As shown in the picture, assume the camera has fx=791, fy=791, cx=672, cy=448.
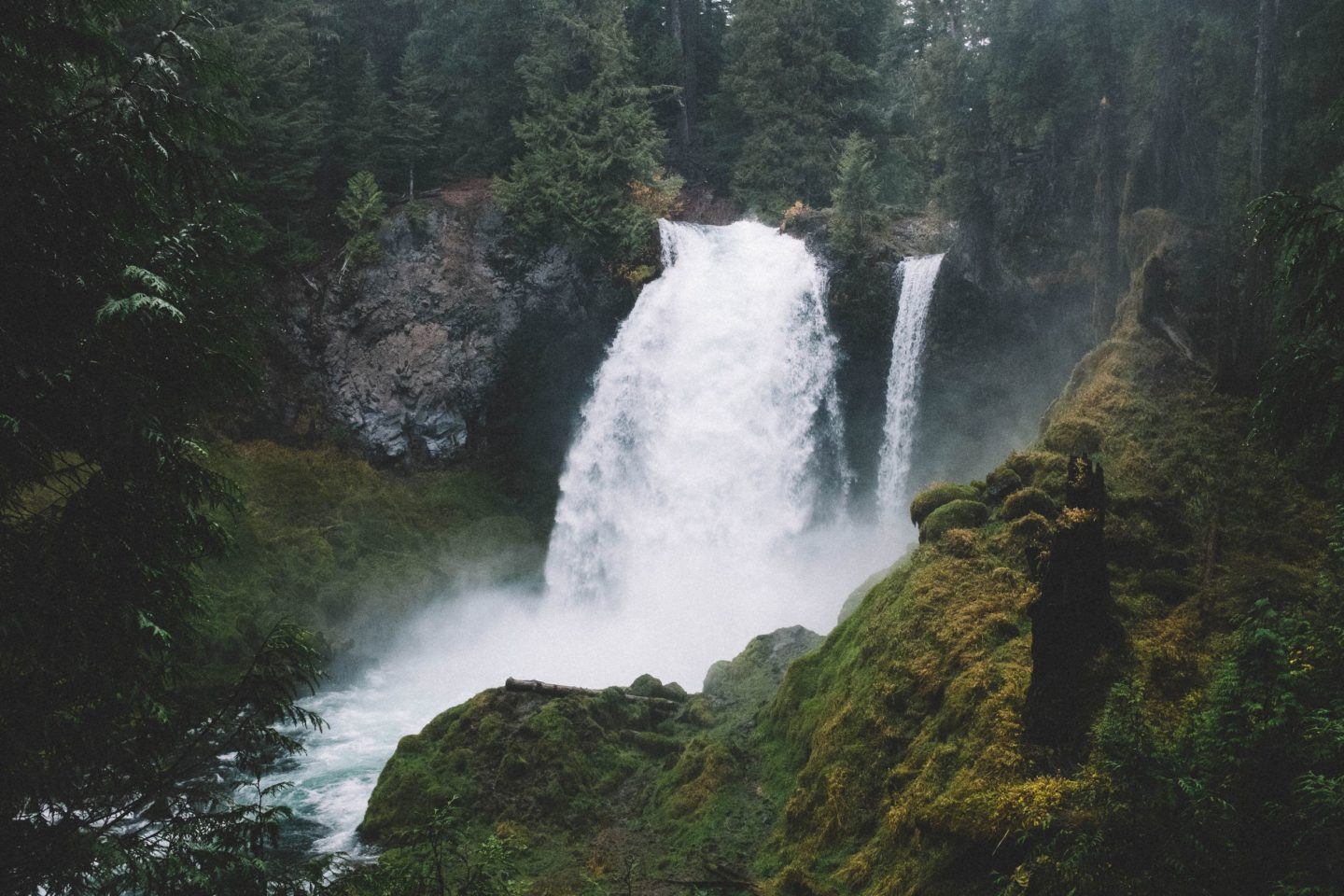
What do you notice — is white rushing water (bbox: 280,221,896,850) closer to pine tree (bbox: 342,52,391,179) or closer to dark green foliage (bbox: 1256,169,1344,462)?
pine tree (bbox: 342,52,391,179)

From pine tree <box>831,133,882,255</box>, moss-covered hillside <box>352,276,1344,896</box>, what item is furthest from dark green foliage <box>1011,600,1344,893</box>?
pine tree <box>831,133,882,255</box>

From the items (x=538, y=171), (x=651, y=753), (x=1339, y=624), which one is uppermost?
(x=538, y=171)

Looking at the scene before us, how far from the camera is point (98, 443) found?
466 centimetres

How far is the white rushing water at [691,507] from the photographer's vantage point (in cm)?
2020

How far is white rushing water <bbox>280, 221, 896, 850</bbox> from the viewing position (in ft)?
66.3

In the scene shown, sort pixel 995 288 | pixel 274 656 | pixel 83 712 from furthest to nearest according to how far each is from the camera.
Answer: pixel 995 288
pixel 274 656
pixel 83 712

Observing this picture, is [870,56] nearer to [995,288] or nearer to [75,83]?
[995,288]

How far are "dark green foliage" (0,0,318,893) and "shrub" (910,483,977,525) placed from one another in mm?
7766

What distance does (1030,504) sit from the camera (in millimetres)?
8961

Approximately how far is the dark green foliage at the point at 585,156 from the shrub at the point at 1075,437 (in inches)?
629

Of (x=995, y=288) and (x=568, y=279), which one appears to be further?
(x=568, y=279)

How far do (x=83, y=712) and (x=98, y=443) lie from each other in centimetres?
153

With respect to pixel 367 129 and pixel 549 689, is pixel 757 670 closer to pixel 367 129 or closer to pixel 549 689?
pixel 549 689

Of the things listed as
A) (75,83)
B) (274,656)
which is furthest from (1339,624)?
(75,83)
